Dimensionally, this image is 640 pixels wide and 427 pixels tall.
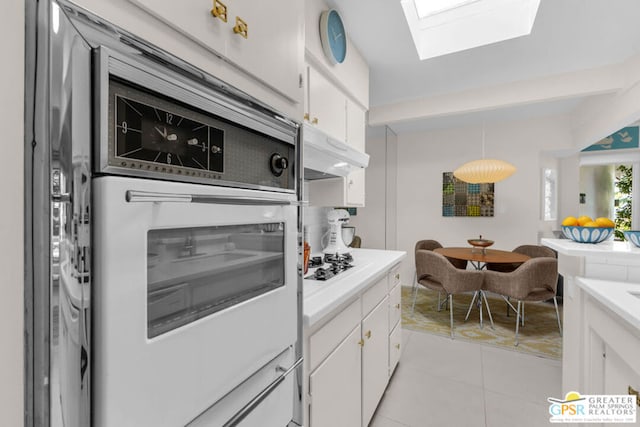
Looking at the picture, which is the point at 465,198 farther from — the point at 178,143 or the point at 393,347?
the point at 178,143

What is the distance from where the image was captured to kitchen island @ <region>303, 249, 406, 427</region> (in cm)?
103

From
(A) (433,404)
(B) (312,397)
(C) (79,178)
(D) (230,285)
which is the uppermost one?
(C) (79,178)

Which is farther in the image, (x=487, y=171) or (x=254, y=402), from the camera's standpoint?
(x=487, y=171)

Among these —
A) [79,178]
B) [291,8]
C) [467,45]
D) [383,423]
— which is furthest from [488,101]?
[79,178]

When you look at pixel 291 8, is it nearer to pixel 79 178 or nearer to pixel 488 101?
pixel 79 178

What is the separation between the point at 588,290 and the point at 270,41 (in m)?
1.67

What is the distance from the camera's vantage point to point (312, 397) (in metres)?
1.01

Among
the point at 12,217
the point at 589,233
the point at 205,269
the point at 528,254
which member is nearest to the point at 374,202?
the point at 528,254

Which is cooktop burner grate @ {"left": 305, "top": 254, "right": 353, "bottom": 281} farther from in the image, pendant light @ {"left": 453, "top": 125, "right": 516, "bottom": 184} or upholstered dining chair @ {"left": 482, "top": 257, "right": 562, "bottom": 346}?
pendant light @ {"left": 453, "top": 125, "right": 516, "bottom": 184}

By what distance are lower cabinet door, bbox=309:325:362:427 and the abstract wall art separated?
3.56m

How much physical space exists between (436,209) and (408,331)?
220cm

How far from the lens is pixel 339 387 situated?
1216 millimetres

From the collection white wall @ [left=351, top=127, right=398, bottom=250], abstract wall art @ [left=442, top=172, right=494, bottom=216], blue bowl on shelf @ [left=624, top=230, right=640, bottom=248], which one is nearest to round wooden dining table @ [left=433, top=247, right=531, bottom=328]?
abstract wall art @ [left=442, top=172, right=494, bottom=216]

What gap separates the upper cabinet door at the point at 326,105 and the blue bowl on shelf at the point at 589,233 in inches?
58.4
